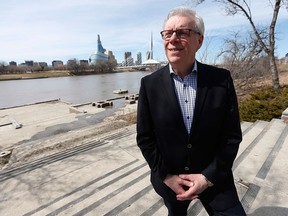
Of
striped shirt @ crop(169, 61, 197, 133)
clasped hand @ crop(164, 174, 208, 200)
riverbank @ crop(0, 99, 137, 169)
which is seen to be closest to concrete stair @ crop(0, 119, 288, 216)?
clasped hand @ crop(164, 174, 208, 200)

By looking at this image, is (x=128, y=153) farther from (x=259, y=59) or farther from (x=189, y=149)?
(x=259, y=59)

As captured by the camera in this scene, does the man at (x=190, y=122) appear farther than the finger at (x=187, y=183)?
No

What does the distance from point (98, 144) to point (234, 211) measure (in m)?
4.23

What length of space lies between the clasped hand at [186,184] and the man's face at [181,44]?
0.78 meters

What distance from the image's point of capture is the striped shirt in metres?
1.29

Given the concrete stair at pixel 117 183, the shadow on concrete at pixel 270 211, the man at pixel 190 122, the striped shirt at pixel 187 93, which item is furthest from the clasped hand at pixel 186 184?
the shadow on concrete at pixel 270 211

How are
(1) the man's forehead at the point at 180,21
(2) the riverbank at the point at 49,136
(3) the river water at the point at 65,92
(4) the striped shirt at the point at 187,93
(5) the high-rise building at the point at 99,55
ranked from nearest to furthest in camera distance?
(1) the man's forehead at the point at 180,21
(4) the striped shirt at the point at 187,93
(2) the riverbank at the point at 49,136
(3) the river water at the point at 65,92
(5) the high-rise building at the point at 99,55

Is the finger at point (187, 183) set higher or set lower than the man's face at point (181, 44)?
lower

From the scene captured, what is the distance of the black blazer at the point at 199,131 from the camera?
4.10 ft

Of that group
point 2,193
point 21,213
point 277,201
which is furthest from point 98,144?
point 277,201

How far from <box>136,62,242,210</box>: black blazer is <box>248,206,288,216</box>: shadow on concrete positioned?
0.89 meters

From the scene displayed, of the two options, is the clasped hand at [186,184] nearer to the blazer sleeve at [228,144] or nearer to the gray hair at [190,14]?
the blazer sleeve at [228,144]

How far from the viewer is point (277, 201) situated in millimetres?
→ 2084

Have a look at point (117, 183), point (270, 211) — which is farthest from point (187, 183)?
point (117, 183)
